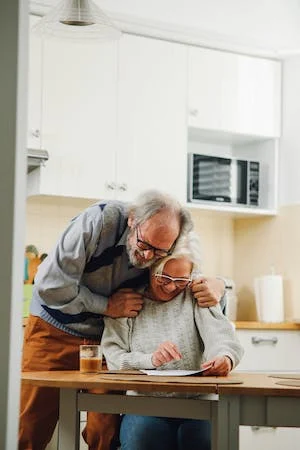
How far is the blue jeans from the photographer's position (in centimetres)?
305

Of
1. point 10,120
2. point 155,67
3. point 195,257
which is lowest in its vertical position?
point 195,257

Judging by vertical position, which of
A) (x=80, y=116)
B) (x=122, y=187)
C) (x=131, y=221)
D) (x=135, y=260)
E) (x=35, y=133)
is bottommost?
(x=135, y=260)

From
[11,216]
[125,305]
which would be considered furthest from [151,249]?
[11,216]

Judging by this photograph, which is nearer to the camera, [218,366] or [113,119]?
[218,366]

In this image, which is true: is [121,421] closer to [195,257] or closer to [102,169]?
[195,257]

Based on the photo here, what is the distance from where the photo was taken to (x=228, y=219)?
5.77 metres

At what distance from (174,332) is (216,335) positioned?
0.47ft

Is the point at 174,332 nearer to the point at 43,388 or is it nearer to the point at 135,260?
the point at 135,260

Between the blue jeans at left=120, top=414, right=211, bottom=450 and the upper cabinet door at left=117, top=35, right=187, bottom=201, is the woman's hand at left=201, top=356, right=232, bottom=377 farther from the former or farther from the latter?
the upper cabinet door at left=117, top=35, right=187, bottom=201

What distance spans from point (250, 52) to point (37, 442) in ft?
9.56

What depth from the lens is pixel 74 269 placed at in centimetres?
314

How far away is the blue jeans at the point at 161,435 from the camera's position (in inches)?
120

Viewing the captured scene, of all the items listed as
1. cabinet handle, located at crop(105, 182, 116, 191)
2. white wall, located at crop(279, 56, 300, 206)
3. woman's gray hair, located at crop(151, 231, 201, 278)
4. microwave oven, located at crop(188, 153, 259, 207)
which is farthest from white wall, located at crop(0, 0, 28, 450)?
white wall, located at crop(279, 56, 300, 206)

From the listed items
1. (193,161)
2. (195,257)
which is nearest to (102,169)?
(193,161)
